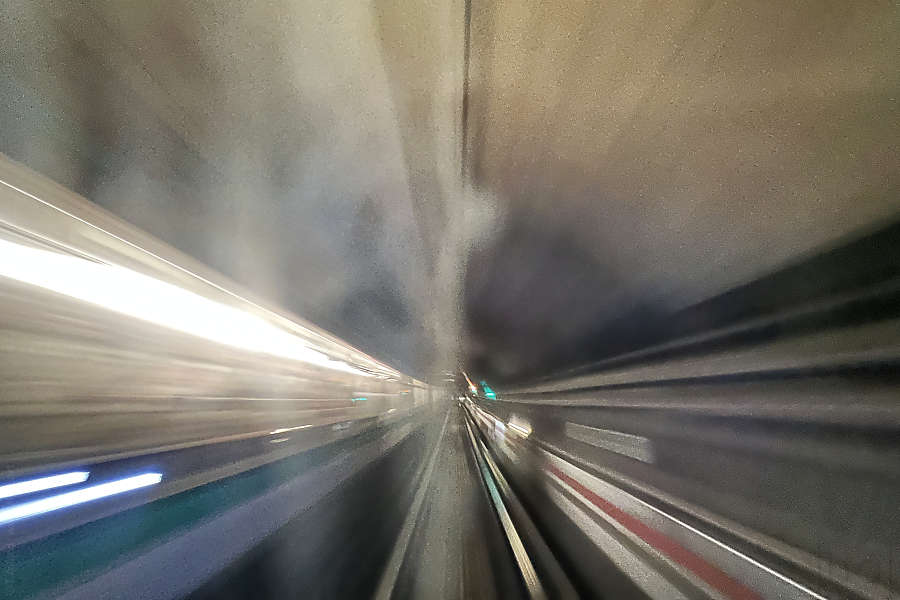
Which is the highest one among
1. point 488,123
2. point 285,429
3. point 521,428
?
point 488,123

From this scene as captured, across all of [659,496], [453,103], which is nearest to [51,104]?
[453,103]

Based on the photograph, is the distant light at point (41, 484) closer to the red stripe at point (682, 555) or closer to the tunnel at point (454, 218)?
the tunnel at point (454, 218)

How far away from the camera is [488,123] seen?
4.25 m

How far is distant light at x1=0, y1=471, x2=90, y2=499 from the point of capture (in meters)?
2.53

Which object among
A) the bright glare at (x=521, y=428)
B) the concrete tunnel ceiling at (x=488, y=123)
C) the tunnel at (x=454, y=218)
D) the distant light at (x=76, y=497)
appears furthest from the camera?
the bright glare at (x=521, y=428)

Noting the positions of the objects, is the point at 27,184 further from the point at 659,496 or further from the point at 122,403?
the point at 659,496

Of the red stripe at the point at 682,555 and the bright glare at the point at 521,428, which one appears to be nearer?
the red stripe at the point at 682,555

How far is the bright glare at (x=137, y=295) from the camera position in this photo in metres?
2.61

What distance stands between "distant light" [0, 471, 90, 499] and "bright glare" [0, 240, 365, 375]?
103cm

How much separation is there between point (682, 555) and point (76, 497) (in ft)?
12.6

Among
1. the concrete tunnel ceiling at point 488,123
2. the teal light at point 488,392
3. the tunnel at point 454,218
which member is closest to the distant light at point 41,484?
the tunnel at point 454,218

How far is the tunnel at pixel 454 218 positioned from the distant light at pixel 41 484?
0.02 meters

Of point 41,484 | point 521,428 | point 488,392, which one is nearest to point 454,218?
point 41,484

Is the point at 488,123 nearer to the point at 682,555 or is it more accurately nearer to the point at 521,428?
the point at 682,555
